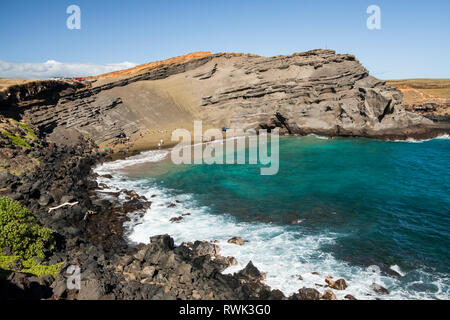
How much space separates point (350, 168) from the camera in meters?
37.3

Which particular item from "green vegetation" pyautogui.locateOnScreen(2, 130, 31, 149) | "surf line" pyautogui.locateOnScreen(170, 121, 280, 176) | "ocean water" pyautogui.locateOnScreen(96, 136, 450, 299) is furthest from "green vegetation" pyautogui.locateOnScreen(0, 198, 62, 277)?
"surf line" pyautogui.locateOnScreen(170, 121, 280, 176)

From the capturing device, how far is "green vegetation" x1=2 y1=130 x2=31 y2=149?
114 feet

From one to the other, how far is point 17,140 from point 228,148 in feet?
94.4

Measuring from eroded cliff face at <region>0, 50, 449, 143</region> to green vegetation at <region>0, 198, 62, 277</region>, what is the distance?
32.9 metres

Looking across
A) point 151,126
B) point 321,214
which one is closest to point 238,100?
point 151,126

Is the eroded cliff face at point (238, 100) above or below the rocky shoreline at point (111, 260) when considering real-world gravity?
above

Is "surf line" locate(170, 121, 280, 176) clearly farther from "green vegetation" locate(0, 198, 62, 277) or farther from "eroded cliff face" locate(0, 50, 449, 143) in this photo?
"green vegetation" locate(0, 198, 62, 277)

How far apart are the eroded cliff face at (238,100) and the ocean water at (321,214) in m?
12.6

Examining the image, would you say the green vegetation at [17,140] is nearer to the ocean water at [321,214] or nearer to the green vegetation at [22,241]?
the ocean water at [321,214]

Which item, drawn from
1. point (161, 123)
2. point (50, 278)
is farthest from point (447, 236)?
point (161, 123)

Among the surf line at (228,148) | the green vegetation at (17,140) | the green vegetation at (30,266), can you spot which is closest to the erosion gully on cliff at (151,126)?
the green vegetation at (17,140)

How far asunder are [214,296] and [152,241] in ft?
21.0

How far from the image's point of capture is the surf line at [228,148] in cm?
4244

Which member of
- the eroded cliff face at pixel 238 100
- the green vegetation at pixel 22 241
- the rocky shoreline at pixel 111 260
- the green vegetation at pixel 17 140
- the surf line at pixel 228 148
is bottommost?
the rocky shoreline at pixel 111 260
